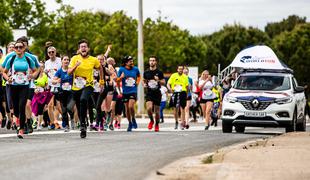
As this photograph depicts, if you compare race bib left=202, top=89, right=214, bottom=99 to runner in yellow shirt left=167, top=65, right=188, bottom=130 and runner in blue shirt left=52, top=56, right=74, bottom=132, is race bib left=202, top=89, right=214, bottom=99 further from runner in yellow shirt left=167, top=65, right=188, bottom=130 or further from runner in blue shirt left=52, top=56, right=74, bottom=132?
runner in blue shirt left=52, top=56, right=74, bottom=132

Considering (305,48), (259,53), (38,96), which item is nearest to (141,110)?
(259,53)

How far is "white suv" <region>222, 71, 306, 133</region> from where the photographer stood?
76.6 ft

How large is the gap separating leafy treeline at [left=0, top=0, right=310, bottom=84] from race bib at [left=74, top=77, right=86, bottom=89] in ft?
120

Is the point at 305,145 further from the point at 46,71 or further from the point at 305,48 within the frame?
the point at 305,48

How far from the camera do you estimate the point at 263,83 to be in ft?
80.4

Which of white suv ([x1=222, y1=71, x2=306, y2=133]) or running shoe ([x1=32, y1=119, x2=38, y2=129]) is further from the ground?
white suv ([x1=222, y1=71, x2=306, y2=133])

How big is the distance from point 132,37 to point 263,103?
5809 centimetres

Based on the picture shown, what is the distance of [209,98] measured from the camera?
27.6 meters

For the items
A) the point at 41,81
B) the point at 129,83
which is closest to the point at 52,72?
the point at 41,81

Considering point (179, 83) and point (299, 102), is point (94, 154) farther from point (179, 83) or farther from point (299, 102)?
point (179, 83)

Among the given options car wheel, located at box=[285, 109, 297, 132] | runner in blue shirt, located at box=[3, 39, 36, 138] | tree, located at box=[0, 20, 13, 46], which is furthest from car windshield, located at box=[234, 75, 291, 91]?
tree, located at box=[0, 20, 13, 46]

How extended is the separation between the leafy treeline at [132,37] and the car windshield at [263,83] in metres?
31.2

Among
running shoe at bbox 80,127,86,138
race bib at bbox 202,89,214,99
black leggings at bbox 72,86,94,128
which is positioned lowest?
running shoe at bbox 80,127,86,138

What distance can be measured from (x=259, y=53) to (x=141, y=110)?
14587 millimetres
